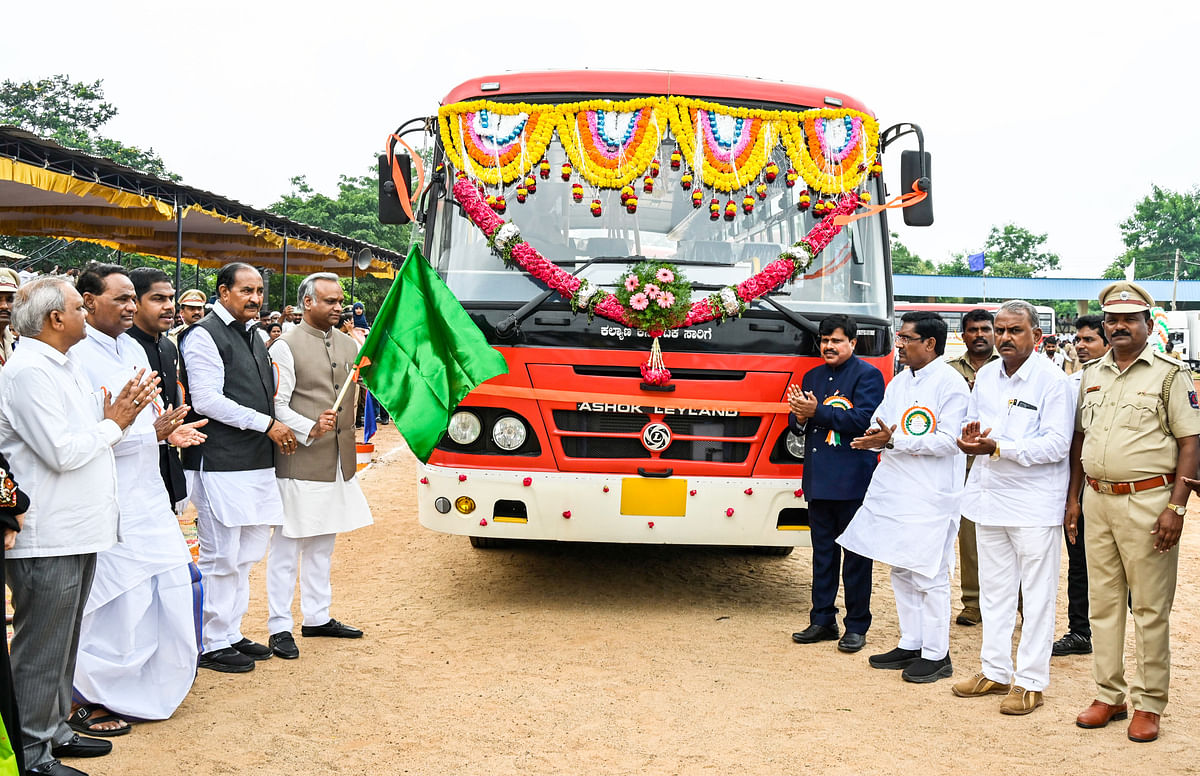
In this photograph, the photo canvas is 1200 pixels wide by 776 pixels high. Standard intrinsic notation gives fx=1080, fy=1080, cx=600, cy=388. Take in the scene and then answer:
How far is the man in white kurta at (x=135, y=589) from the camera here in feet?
14.8

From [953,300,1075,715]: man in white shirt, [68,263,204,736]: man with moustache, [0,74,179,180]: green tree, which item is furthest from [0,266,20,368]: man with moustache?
[0,74,179,180]: green tree

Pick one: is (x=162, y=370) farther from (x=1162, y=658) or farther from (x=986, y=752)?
(x=1162, y=658)

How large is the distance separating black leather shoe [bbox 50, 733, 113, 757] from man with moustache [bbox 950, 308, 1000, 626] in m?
4.90

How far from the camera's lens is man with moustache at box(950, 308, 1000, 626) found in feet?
21.7

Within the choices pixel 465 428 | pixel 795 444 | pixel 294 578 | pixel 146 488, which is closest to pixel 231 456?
pixel 146 488

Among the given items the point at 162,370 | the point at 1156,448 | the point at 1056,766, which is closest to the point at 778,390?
the point at 1156,448

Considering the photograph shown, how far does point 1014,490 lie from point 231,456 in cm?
380

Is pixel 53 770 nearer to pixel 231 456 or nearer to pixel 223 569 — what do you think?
pixel 223 569

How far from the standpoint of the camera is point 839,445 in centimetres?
591

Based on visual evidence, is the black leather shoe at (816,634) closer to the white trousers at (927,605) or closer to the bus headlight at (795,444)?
the white trousers at (927,605)

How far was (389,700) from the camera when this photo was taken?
5.05m

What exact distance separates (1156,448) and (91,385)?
4.41m

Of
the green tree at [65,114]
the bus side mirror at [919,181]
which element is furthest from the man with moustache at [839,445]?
the green tree at [65,114]

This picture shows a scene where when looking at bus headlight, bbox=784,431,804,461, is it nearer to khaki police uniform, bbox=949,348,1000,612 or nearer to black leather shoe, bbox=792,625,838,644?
black leather shoe, bbox=792,625,838,644
